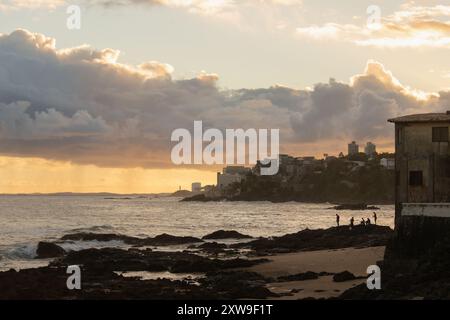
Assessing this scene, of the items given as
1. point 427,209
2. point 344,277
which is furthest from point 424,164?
point 344,277

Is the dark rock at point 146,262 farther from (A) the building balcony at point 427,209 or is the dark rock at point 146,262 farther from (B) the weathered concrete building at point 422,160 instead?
(A) the building balcony at point 427,209

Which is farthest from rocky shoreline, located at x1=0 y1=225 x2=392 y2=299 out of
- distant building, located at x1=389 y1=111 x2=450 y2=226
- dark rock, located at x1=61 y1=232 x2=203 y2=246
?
distant building, located at x1=389 y1=111 x2=450 y2=226

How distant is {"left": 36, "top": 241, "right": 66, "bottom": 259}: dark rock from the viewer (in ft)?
182

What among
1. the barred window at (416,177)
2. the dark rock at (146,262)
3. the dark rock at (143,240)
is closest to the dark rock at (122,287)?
the dark rock at (146,262)

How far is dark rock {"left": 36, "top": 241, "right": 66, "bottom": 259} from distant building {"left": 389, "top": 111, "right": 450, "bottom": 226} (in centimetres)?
3016

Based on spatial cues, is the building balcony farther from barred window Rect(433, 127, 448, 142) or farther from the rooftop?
the rooftop

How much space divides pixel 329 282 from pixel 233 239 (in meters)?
40.3

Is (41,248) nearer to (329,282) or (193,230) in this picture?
(329,282)

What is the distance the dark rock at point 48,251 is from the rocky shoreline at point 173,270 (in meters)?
0.06

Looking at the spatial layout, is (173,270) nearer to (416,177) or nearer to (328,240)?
(416,177)

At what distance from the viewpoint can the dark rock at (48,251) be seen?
5546 centimetres

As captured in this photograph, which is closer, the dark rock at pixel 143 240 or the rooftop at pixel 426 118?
the rooftop at pixel 426 118

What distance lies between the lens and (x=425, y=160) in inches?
1442
